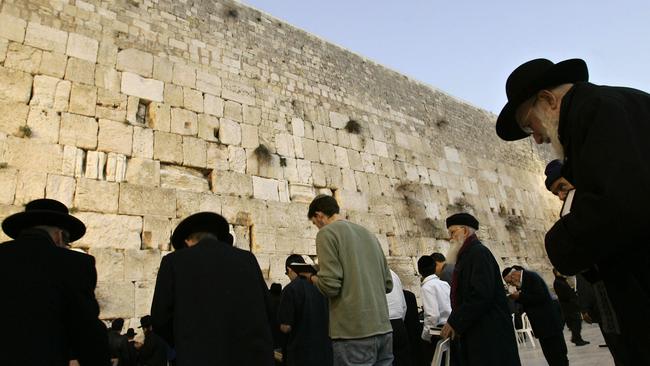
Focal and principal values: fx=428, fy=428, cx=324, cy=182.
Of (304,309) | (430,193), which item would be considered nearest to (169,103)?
(304,309)

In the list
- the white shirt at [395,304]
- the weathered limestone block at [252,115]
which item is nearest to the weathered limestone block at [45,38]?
the weathered limestone block at [252,115]

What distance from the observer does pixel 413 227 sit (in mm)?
10039

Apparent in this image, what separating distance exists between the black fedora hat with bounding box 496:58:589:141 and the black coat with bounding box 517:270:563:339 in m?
3.31

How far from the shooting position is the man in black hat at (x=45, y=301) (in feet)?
7.19

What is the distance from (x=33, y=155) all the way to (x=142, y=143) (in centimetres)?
144

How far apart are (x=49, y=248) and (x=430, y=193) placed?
9.57 meters

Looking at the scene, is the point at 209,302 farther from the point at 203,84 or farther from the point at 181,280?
the point at 203,84

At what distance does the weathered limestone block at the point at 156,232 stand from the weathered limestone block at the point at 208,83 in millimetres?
2655

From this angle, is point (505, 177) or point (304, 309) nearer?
point (304, 309)

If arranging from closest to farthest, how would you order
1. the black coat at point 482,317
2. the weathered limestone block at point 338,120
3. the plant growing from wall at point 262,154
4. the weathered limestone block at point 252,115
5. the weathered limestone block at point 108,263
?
1. the black coat at point 482,317
2. the weathered limestone block at point 108,263
3. the plant growing from wall at point 262,154
4. the weathered limestone block at point 252,115
5. the weathered limestone block at point 338,120

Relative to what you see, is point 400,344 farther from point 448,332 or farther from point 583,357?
point 583,357

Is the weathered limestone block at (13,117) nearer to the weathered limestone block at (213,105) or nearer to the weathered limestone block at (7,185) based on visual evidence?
the weathered limestone block at (7,185)

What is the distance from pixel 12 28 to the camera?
20.1ft

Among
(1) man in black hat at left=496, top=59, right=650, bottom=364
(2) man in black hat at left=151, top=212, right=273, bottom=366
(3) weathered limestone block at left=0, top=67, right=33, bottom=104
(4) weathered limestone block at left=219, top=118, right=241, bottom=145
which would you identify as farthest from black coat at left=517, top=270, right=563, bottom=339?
(3) weathered limestone block at left=0, top=67, right=33, bottom=104
